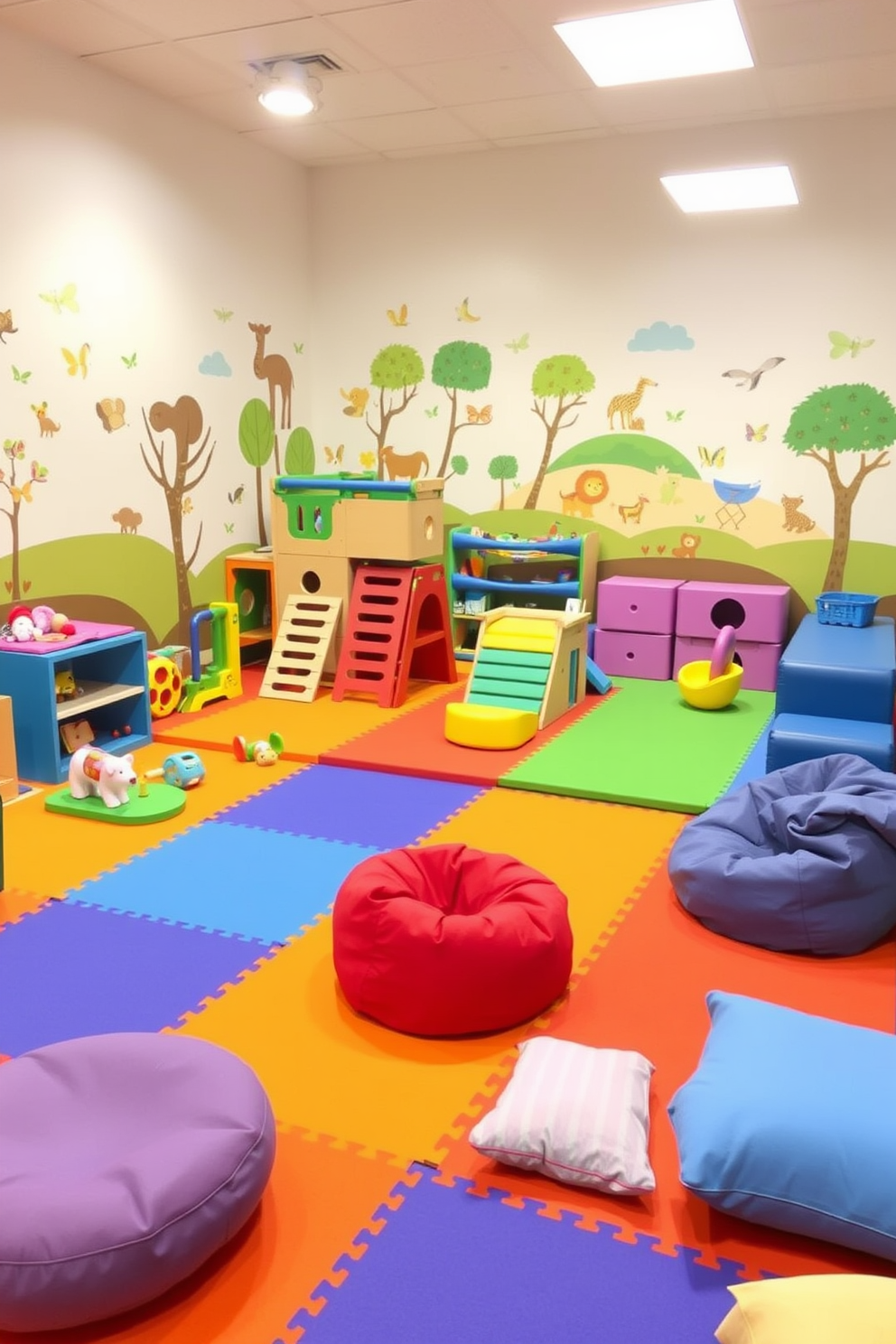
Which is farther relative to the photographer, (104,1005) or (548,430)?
(548,430)

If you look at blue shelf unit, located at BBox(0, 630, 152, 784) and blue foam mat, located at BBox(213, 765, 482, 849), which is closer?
blue foam mat, located at BBox(213, 765, 482, 849)

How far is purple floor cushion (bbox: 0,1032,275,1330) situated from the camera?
2.07 m

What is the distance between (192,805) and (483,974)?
2403mm

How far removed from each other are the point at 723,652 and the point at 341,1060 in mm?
4373

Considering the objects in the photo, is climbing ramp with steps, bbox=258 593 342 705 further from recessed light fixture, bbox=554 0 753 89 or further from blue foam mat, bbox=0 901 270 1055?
recessed light fixture, bbox=554 0 753 89

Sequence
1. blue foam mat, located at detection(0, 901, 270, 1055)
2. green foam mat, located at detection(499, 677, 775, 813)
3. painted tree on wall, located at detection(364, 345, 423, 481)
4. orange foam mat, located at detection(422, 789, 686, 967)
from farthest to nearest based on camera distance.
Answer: painted tree on wall, located at detection(364, 345, 423, 481) → green foam mat, located at detection(499, 677, 775, 813) → orange foam mat, located at detection(422, 789, 686, 967) → blue foam mat, located at detection(0, 901, 270, 1055)

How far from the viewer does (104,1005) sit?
130 inches

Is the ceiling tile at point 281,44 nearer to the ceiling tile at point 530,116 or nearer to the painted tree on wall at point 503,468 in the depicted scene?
the ceiling tile at point 530,116

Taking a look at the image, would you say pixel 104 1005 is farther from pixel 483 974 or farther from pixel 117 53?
pixel 117 53

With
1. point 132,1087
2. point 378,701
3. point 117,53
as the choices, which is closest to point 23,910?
point 132,1087

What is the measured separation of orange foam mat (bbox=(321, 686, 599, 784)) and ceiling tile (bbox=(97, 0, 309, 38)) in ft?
12.1

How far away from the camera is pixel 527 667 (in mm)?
6469

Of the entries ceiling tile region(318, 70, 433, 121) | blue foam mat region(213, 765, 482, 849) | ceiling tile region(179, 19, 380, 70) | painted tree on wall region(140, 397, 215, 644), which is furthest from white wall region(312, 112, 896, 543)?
blue foam mat region(213, 765, 482, 849)

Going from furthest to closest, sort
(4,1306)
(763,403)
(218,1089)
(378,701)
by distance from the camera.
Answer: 1. (763,403)
2. (378,701)
3. (218,1089)
4. (4,1306)
